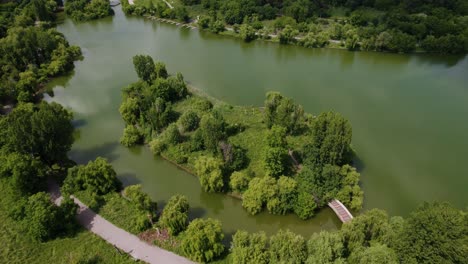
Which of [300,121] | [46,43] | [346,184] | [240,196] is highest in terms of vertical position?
[46,43]

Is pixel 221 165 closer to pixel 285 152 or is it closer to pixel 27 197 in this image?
pixel 285 152

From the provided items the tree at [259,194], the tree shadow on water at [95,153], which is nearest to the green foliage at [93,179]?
the tree shadow on water at [95,153]

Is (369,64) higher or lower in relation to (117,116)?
higher

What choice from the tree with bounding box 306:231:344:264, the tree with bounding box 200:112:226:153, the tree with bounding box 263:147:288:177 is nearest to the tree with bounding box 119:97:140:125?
the tree with bounding box 200:112:226:153

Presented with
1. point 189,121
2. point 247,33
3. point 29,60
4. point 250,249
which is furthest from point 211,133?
point 29,60

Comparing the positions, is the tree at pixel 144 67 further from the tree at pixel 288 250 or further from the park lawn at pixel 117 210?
the tree at pixel 288 250

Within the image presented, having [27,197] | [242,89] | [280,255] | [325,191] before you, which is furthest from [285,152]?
[27,197]

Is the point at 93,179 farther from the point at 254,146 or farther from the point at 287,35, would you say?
the point at 287,35
